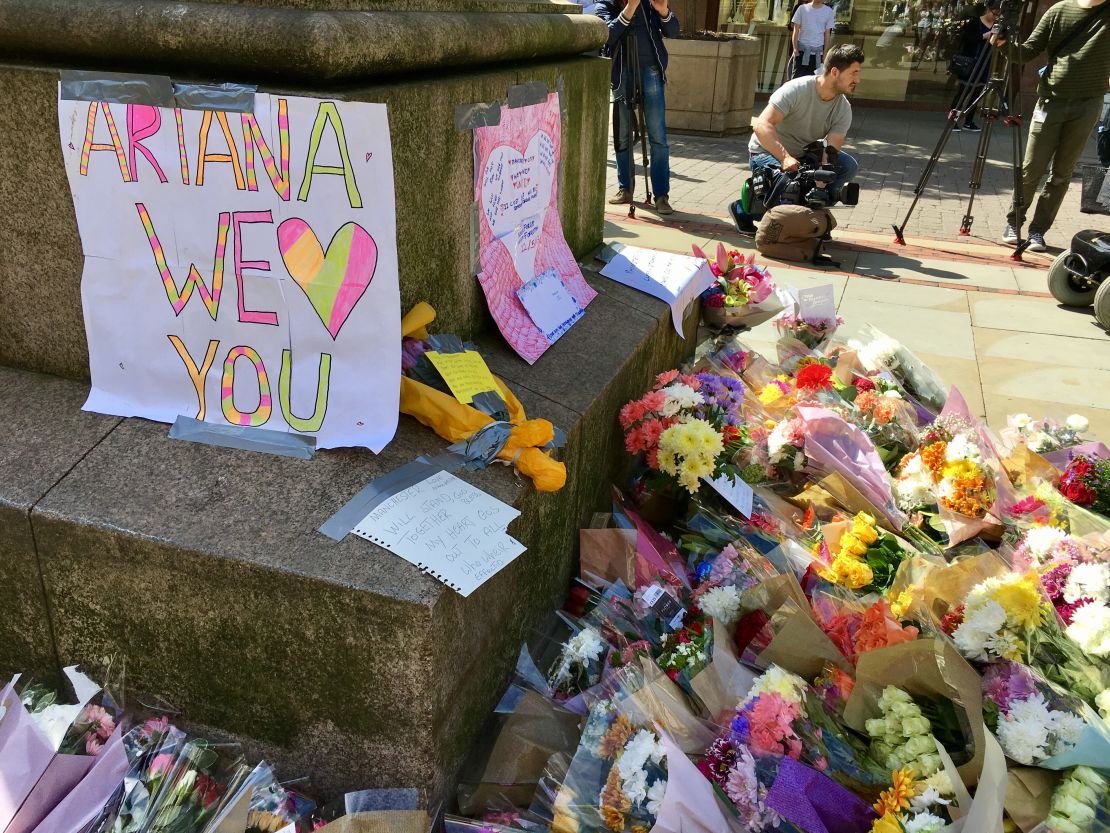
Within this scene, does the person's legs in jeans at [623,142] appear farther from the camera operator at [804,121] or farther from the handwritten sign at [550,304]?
the handwritten sign at [550,304]

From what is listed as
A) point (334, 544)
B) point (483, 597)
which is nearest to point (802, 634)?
point (483, 597)

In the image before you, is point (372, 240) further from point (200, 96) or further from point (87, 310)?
point (87, 310)

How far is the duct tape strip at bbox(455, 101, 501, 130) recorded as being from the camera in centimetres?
241


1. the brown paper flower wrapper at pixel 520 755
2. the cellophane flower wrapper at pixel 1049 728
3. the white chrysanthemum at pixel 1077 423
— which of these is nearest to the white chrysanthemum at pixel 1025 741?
the cellophane flower wrapper at pixel 1049 728

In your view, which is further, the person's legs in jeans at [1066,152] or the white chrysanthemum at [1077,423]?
the person's legs in jeans at [1066,152]

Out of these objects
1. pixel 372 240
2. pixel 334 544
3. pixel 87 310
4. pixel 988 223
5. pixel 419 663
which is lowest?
pixel 988 223

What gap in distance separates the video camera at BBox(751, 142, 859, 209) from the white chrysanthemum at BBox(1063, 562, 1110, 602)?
484 cm

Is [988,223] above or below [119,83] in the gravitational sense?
below

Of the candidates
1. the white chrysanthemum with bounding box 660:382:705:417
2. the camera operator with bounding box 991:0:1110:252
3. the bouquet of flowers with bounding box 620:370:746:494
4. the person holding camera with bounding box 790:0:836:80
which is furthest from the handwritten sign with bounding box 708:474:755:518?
the person holding camera with bounding box 790:0:836:80

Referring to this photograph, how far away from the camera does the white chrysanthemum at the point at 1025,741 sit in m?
1.80

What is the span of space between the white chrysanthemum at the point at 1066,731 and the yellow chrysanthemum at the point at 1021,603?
267mm

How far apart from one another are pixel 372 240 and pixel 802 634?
1.32 meters

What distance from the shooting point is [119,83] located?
2020 mm

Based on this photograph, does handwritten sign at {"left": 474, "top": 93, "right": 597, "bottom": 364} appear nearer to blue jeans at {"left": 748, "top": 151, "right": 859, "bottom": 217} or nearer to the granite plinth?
the granite plinth
